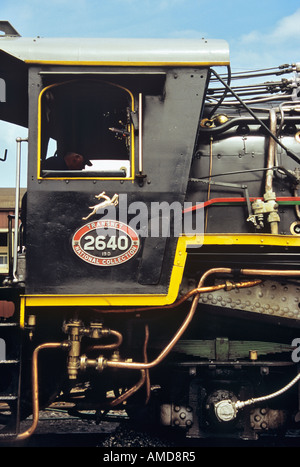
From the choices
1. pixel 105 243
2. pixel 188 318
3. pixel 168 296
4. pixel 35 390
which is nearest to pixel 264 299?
pixel 188 318

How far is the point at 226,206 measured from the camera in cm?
Answer: 410

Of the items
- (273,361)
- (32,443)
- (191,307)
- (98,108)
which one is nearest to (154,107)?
(98,108)

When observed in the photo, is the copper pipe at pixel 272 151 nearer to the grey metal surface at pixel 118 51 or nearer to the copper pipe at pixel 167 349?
the grey metal surface at pixel 118 51

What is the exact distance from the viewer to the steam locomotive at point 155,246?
3547 millimetres

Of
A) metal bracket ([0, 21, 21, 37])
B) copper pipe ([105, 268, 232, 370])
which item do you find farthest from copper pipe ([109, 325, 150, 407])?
metal bracket ([0, 21, 21, 37])

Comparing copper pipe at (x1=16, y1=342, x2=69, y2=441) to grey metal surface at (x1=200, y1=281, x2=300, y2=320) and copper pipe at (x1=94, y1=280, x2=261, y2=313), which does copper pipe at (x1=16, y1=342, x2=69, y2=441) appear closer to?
copper pipe at (x1=94, y1=280, x2=261, y2=313)

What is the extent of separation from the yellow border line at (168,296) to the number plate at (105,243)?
296 mm

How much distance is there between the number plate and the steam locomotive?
0.4 inches

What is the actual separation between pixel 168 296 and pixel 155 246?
16.3 inches

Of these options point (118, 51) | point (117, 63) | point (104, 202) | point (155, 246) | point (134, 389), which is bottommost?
point (134, 389)

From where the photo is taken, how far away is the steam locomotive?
3547 millimetres

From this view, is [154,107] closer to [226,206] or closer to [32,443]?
[226,206]

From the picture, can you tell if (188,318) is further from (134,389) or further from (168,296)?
(134,389)

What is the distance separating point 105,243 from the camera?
3.57m
